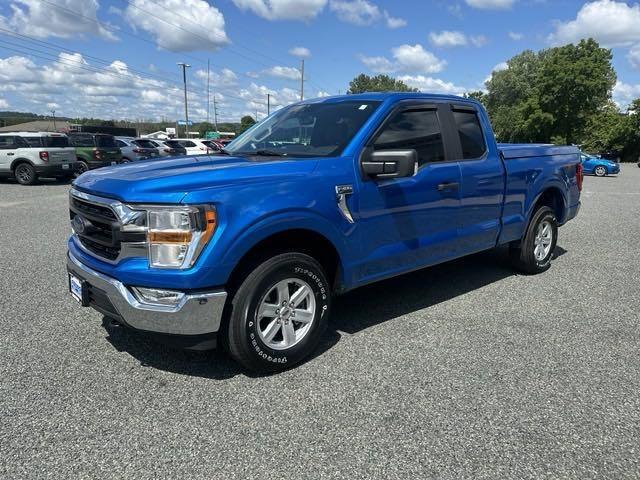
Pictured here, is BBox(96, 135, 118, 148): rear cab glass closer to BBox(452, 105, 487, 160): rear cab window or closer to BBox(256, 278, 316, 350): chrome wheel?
BBox(452, 105, 487, 160): rear cab window

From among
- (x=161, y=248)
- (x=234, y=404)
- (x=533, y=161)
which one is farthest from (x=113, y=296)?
(x=533, y=161)

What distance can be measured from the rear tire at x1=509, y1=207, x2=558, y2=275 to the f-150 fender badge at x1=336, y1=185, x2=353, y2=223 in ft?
10.1

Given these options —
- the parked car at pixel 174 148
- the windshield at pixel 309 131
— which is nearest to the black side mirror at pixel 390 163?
the windshield at pixel 309 131

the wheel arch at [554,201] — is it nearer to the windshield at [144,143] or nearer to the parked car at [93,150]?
the parked car at [93,150]

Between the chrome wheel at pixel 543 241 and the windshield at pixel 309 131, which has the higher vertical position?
the windshield at pixel 309 131

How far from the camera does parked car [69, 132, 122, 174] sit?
17.8 metres

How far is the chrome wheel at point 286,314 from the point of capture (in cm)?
329

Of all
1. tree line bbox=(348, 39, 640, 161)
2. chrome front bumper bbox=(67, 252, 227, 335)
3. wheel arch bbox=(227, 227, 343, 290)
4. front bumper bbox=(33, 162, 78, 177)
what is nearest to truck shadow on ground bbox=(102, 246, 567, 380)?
chrome front bumper bbox=(67, 252, 227, 335)

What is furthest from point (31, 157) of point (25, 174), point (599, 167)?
point (599, 167)

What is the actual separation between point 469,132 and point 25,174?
1565 centimetres

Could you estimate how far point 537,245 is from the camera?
19.3 feet

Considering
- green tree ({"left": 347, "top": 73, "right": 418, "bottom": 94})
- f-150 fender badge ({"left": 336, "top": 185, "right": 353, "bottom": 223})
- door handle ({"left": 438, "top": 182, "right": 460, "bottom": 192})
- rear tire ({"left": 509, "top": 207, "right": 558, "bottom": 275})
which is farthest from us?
green tree ({"left": 347, "top": 73, "right": 418, "bottom": 94})

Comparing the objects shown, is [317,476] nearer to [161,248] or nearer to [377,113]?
[161,248]

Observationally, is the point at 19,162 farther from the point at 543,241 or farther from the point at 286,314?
the point at 543,241
